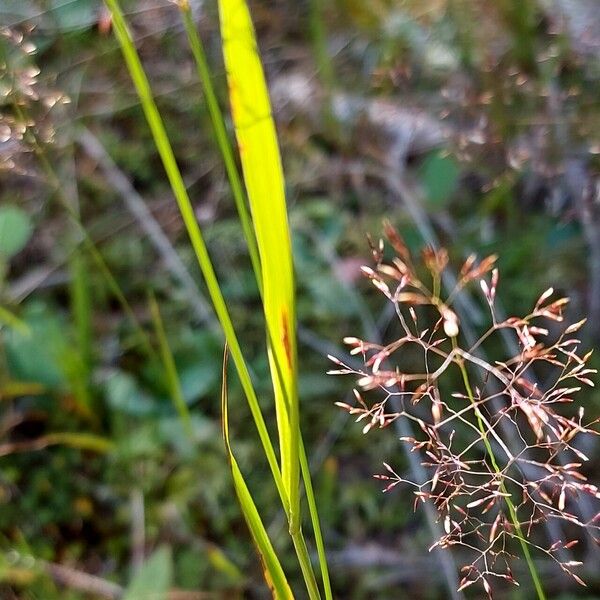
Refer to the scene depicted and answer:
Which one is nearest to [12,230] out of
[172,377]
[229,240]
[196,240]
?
[229,240]

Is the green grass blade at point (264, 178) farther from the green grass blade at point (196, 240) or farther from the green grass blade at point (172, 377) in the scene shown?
the green grass blade at point (172, 377)

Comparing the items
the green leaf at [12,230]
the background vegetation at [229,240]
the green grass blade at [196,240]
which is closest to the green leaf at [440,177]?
the background vegetation at [229,240]

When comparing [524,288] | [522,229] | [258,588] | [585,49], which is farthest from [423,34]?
[258,588]

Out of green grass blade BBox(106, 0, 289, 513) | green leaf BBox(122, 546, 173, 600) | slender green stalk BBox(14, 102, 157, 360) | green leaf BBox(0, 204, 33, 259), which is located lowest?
green leaf BBox(122, 546, 173, 600)

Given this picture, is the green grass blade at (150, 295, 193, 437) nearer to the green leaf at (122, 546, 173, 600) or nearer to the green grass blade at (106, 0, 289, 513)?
the green leaf at (122, 546, 173, 600)

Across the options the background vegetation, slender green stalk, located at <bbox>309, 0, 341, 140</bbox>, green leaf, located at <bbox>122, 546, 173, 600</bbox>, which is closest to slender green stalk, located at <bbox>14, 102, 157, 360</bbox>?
the background vegetation

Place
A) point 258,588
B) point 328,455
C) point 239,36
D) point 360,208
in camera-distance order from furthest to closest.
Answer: point 360,208 < point 328,455 < point 258,588 < point 239,36

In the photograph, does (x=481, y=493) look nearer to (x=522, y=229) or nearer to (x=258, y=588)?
(x=258, y=588)
